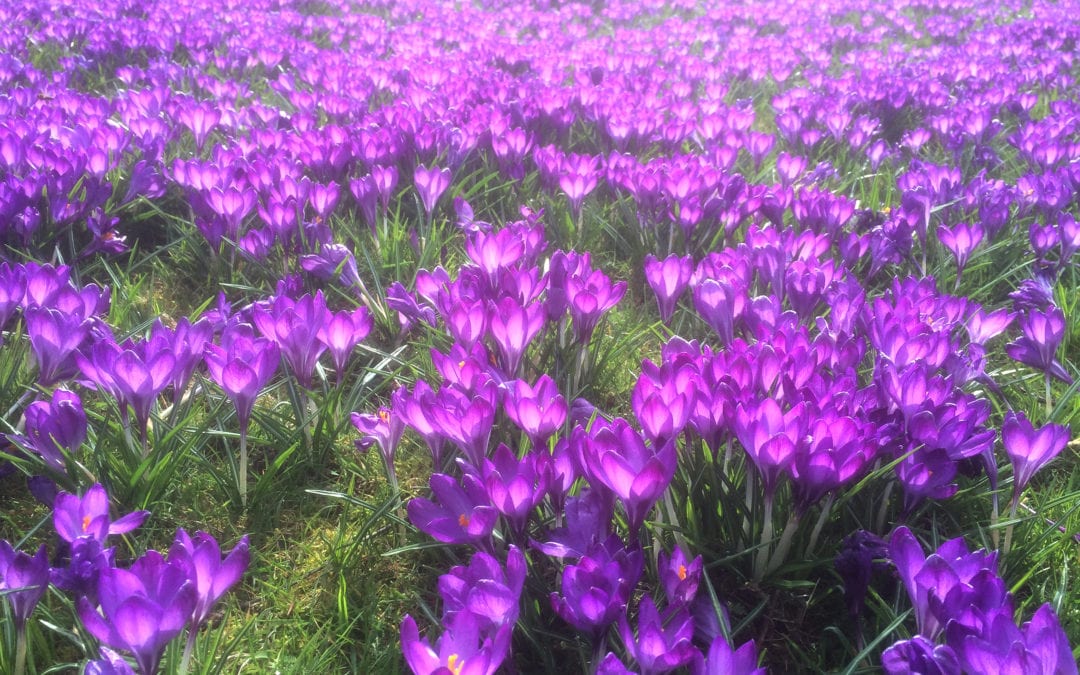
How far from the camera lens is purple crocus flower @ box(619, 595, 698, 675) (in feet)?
4.01

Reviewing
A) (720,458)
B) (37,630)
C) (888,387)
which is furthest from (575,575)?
(37,630)

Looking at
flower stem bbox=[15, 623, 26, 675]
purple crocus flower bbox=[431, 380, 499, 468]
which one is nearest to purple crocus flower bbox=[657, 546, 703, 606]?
purple crocus flower bbox=[431, 380, 499, 468]

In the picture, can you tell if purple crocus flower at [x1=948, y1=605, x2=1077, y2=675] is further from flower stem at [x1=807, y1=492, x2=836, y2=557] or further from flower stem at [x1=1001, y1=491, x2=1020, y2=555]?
flower stem at [x1=1001, y1=491, x2=1020, y2=555]

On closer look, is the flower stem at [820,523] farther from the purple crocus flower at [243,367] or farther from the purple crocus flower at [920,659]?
the purple crocus flower at [243,367]

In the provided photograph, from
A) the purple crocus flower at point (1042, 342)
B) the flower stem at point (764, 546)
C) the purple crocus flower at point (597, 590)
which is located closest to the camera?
the purple crocus flower at point (597, 590)

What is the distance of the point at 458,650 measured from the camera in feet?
3.92

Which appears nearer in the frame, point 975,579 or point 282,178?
point 975,579

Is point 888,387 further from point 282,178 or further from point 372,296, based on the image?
point 282,178

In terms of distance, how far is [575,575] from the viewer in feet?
4.29

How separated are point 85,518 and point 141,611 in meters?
0.42

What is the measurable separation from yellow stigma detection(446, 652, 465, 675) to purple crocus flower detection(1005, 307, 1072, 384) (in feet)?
5.98

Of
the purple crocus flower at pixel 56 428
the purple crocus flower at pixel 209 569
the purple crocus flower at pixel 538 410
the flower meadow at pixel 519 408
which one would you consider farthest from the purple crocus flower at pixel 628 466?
the purple crocus flower at pixel 56 428

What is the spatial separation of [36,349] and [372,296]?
1178 mm

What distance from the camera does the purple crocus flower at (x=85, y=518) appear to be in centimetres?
140
